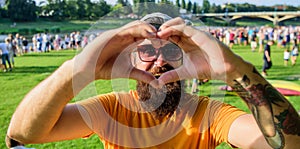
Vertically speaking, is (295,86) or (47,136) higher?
(47,136)

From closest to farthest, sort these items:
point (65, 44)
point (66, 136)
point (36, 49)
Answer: point (66, 136)
point (36, 49)
point (65, 44)

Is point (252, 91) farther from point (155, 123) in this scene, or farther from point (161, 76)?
point (155, 123)

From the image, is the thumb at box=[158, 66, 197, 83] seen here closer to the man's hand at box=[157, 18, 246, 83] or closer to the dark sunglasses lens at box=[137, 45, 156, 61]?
the man's hand at box=[157, 18, 246, 83]

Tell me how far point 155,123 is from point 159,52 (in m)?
0.41

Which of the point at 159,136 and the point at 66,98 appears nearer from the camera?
the point at 66,98

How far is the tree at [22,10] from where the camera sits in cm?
6294

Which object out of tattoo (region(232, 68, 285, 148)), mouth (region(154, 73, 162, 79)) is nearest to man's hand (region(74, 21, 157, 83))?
mouth (region(154, 73, 162, 79))

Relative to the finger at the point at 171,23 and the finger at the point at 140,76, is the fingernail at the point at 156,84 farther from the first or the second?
the finger at the point at 171,23

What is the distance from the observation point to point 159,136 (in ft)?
6.47

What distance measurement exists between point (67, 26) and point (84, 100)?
56.3 meters

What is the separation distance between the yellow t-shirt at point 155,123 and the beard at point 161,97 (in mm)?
33

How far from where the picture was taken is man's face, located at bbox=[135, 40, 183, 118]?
1775 millimetres

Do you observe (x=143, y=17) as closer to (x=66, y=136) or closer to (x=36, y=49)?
(x=66, y=136)

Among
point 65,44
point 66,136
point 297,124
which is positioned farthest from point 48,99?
point 65,44
